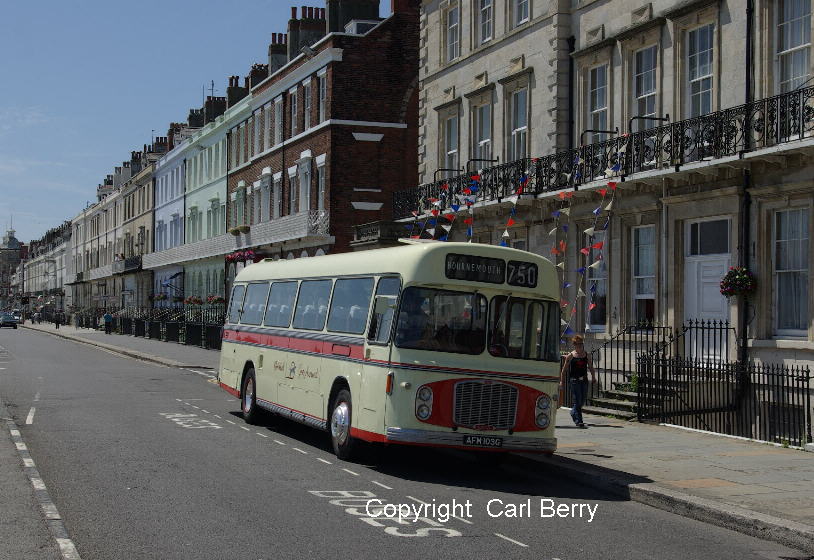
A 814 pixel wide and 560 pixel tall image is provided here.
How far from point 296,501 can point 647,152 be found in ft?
44.8

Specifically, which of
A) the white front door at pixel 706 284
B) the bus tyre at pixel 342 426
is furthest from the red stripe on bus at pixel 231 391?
the white front door at pixel 706 284

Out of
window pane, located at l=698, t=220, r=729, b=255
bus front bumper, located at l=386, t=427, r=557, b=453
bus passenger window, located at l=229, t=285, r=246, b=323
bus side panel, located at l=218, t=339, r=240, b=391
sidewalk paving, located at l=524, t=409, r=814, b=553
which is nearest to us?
sidewalk paving, located at l=524, t=409, r=814, b=553

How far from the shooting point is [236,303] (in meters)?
21.0

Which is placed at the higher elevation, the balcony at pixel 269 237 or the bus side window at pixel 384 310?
the balcony at pixel 269 237

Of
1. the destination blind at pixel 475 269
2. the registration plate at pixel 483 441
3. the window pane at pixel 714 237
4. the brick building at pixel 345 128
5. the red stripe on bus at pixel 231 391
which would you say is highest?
the brick building at pixel 345 128

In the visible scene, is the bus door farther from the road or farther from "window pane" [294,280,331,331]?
"window pane" [294,280,331,331]

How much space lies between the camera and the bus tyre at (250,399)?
61.9ft

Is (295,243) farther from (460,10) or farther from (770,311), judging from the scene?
(770,311)

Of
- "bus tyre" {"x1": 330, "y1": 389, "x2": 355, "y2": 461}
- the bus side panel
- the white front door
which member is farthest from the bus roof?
the white front door

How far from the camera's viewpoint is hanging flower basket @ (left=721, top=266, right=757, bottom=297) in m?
19.2

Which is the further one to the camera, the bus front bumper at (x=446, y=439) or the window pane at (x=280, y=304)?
the window pane at (x=280, y=304)

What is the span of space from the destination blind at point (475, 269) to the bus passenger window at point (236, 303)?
7884 millimetres

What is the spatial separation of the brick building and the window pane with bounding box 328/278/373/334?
28317 mm

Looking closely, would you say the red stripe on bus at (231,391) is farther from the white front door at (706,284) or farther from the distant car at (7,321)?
the distant car at (7,321)
